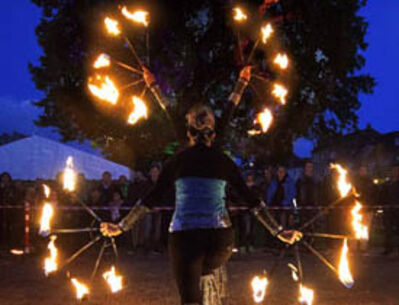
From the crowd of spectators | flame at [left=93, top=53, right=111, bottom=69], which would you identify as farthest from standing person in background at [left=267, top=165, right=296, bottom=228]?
flame at [left=93, top=53, right=111, bottom=69]

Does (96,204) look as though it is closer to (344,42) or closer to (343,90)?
(344,42)

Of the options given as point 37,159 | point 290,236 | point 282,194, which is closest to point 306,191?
point 282,194

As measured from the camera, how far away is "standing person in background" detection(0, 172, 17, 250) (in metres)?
12.5

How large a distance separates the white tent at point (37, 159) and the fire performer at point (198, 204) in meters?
14.1

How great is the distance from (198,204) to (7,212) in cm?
1080

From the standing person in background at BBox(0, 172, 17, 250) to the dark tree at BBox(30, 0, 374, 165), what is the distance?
5.80 metres

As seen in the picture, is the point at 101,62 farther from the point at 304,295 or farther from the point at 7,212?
the point at 7,212

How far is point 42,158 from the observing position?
17.0 m

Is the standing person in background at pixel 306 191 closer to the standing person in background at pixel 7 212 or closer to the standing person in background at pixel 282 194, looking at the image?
the standing person in background at pixel 282 194

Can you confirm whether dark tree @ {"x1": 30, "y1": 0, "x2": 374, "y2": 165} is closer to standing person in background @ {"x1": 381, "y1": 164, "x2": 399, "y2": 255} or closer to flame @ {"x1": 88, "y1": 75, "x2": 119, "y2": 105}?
standing person in background @ {"x1": 381, "y1": 164, "x2": 399, "y2": 255}

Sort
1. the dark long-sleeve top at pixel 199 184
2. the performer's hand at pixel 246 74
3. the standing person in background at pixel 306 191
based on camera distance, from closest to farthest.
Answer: the dark long-sleeve top at pixel 199 184 → the performer's hand at pixel 246 74 → the standing person in background at pixel 306 191

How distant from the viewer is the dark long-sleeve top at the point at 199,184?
3.41m

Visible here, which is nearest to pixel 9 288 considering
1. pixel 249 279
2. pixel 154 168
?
pixel 249 279

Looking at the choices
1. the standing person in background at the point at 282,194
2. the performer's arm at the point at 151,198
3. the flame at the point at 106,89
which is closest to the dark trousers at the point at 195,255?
the performer's arm at the point at 151,198
